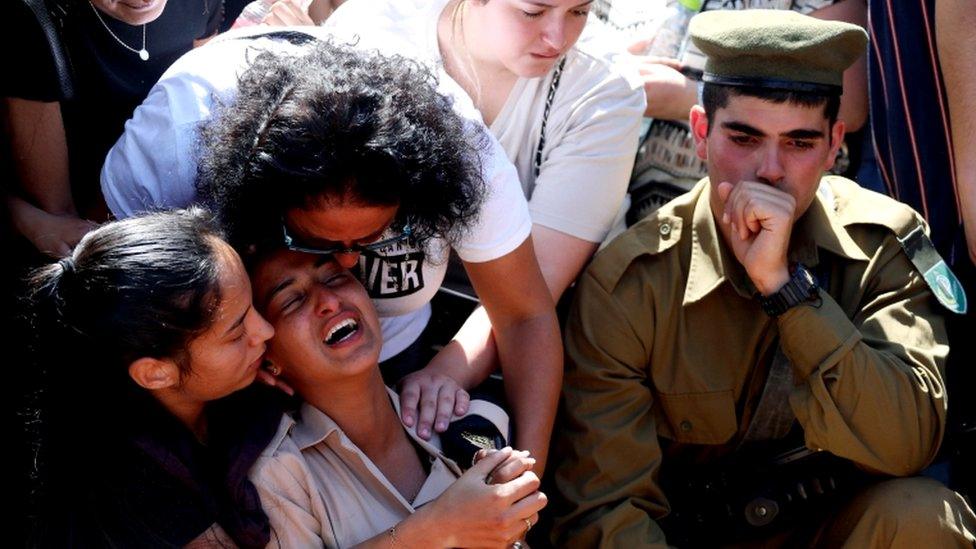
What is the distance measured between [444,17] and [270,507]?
1489 millimetres

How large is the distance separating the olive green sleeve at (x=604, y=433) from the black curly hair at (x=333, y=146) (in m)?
0.59

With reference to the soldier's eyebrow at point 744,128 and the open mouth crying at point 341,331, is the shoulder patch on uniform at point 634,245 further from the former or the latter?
the open mouth crying at point 341,331

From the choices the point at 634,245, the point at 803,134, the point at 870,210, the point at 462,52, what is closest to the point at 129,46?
the point at 462,52

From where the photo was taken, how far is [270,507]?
242cm

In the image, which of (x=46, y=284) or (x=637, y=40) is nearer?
(x=46, y=284)

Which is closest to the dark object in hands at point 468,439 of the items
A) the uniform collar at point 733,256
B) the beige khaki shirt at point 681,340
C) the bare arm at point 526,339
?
the bare arm at point 526,339

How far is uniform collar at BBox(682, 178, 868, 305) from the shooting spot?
3.02 m

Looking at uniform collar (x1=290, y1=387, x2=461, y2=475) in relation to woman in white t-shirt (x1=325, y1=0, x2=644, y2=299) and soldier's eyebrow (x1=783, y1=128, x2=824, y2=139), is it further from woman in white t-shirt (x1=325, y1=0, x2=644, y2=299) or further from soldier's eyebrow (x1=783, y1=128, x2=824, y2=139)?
soldier's eyebrow (x1=783, y1=128, x2=824, y2=139)

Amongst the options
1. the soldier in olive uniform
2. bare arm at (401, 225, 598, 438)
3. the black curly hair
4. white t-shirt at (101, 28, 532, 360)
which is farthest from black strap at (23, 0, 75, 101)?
the soldier in olive uniform

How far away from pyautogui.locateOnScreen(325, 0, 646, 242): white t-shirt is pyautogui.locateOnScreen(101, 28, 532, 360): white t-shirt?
1.17 feet

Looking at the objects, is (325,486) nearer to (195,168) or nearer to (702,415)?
(195,168)

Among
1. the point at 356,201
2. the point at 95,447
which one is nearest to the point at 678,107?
the point at 356,201

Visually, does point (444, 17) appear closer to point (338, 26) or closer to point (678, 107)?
point (338, 26)

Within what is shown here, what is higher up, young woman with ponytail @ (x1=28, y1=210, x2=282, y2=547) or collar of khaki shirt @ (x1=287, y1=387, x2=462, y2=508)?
young woman with ponytail @ (x1=28, y1=210, x2=282, y2=547)
